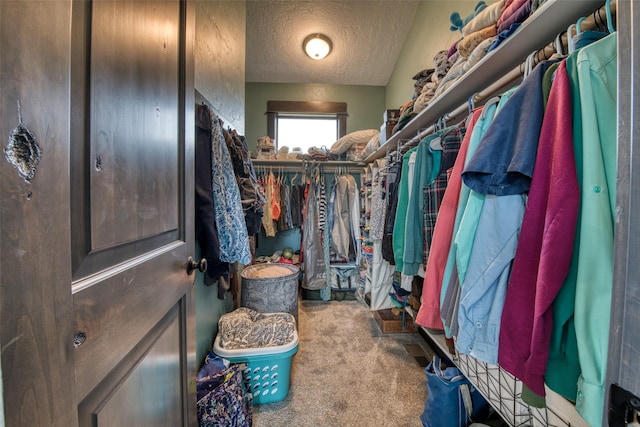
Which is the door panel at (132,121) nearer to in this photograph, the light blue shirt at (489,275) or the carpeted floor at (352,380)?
the light blue shirt at (489,275)

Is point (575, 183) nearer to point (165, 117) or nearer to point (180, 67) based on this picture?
point (165, 117)

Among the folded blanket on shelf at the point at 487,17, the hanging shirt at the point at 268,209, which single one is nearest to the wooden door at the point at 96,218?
the folded blanket on shelf at the point at 487,17

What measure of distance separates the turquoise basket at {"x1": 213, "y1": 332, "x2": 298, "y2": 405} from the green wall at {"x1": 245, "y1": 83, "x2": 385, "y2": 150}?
9.02 feet

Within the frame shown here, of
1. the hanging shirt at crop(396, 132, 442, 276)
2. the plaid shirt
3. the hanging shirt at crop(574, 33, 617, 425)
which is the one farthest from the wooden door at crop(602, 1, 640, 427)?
the hanging shirt at crop(396, 132, 442, 276)

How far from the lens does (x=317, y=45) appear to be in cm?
271

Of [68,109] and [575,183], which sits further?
[575,183]

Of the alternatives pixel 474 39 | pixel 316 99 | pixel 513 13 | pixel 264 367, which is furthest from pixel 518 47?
pixel 316 99

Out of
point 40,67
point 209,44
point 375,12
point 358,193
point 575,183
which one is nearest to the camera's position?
point 40,67

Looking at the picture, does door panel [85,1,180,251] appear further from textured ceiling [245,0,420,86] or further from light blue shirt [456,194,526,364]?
textured ceiling [245,0,420,86]

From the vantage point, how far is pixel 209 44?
133 centimetres

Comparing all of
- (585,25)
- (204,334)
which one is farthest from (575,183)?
(204,334)

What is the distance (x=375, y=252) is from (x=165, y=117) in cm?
174

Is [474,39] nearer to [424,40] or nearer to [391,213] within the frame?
[391,213]

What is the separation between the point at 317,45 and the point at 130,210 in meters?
2.90
